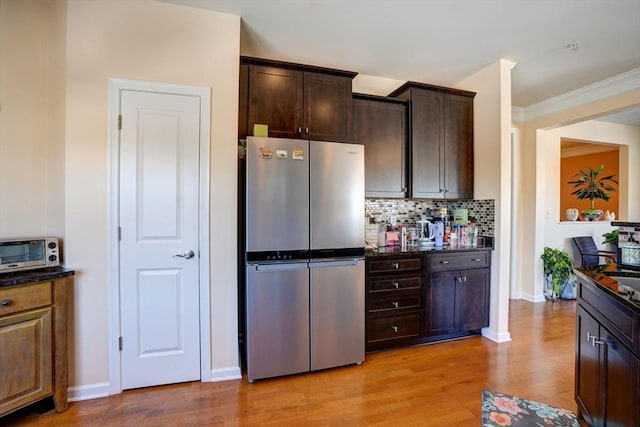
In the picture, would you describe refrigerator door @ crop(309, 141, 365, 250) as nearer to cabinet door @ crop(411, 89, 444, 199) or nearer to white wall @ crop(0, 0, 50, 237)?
cabinet door @ crop(411, 89, 444, 199)

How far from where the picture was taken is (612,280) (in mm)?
1636

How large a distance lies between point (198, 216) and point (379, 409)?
183cm

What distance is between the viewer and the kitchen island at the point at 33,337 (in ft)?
5.70

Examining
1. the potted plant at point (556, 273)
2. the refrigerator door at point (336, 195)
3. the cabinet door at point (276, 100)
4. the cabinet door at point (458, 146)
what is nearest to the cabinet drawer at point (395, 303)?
the refrigerator door at point (336, 195)

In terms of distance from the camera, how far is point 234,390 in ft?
7.25

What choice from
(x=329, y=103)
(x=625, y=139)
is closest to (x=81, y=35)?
(x=329, y=103)

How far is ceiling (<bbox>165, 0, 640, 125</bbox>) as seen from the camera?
2.27m

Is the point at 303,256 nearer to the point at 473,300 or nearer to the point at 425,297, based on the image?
the point at 425,297

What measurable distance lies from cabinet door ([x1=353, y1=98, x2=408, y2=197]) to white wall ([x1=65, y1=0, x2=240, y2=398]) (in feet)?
4.50

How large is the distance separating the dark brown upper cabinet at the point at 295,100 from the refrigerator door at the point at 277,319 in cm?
119

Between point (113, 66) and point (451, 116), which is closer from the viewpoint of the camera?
point (113, 66)

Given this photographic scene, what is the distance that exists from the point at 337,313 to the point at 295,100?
185 cm

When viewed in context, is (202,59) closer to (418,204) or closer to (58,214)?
(58,214)

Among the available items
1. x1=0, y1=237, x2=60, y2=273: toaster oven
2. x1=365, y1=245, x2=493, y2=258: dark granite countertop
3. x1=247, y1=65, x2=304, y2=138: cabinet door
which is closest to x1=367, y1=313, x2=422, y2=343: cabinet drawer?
x1=365, y1=245, x2=493, y2=258: dark granite countertop
